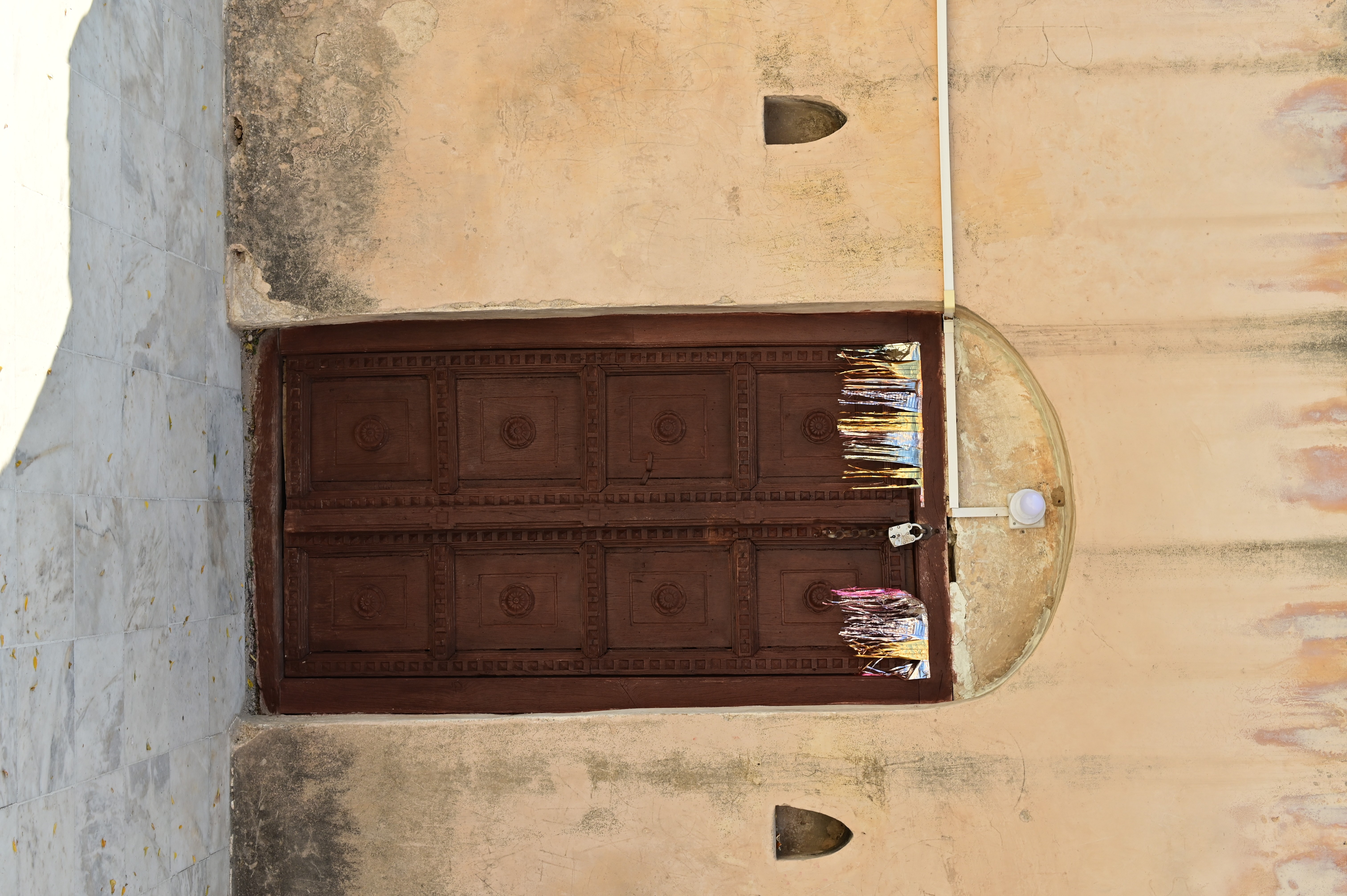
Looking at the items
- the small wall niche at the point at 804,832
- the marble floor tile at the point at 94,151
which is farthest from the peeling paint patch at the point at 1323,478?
the marble floor tile at the point at 94,151

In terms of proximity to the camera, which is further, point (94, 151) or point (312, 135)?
point (312, 135)

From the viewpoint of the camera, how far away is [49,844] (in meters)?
2.67

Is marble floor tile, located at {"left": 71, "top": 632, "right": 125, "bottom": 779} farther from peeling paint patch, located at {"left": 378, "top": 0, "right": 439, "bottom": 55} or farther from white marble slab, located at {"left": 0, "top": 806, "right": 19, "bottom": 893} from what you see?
peeling paint patch, located at {"left": 378, "top": 0, "right": 439, "bottom": 55}

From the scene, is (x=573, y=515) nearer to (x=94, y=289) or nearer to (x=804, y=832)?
(x=804, y=832)

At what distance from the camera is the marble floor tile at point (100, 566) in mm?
2861

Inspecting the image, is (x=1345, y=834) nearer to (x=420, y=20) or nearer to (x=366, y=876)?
(x=366, y=876)

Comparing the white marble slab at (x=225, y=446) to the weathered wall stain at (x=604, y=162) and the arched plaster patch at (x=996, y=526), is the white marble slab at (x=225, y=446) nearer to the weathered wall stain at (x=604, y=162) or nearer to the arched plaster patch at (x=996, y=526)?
the weathered wall stain at (x=604, y=162)

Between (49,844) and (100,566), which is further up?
(100,566)

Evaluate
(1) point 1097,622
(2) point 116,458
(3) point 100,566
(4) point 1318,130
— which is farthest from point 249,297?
(4) point 1318,130

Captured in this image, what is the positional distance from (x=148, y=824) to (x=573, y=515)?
1.72 meters

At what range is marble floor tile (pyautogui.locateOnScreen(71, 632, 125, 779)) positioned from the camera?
111 inches

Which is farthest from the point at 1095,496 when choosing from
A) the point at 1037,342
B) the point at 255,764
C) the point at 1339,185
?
the point at 255,764

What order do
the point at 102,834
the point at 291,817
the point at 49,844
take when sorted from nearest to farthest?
the point at 49,844
the point at 102,834
the point at 291,817

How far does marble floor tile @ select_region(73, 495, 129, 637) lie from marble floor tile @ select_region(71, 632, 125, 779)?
0.05 m
